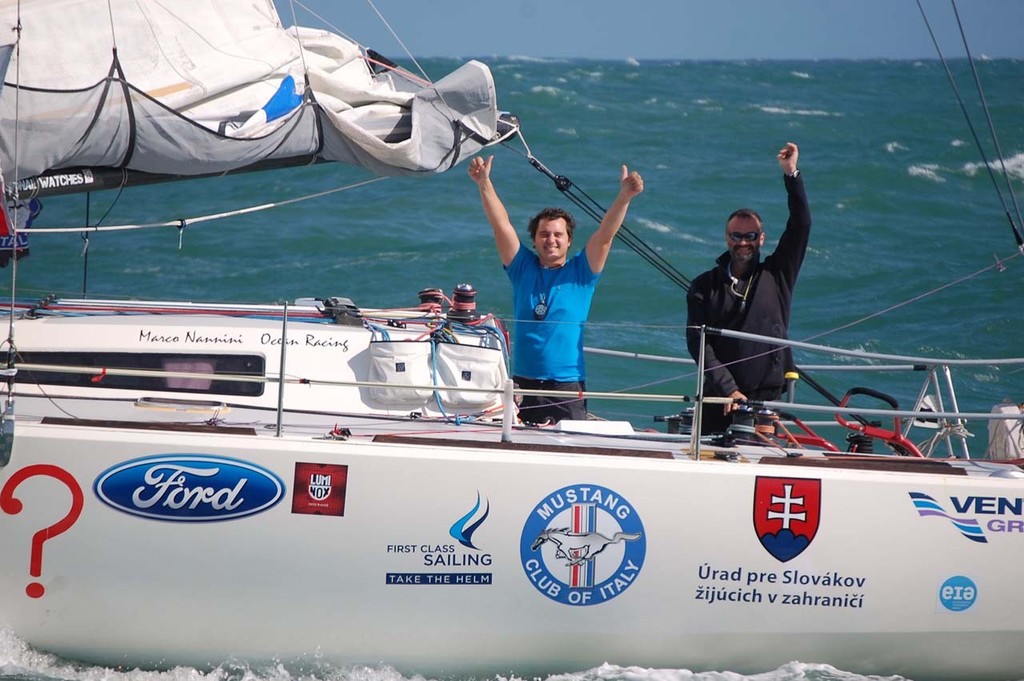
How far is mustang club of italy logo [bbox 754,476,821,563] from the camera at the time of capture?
189 inches

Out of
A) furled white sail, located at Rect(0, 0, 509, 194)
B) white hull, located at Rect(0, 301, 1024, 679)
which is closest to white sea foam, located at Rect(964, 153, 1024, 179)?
furled white sail, located at Rect(0, 0, 509, 194)

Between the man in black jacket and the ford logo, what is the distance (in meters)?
2.03

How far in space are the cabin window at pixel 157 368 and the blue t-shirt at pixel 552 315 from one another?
4.43 feet

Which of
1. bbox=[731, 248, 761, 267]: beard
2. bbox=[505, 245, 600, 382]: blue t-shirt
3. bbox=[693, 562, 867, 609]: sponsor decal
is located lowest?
bbox=[693, 562, 867, 609]: sponsor decal

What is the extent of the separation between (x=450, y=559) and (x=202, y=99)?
272cm

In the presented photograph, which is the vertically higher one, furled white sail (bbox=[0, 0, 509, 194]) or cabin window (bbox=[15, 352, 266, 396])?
furled white sail (bbox=[0, 0, 509, 194])

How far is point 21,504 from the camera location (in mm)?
4664

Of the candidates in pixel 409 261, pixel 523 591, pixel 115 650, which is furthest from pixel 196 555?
pixel 409 261

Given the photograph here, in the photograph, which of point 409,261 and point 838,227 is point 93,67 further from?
point 838,227

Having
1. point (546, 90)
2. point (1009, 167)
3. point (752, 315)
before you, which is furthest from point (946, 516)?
point (546, 90)

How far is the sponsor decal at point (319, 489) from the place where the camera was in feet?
15.4

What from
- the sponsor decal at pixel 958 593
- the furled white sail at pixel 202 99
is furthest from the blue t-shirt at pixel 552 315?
the sponsor decal at pixel 958 593

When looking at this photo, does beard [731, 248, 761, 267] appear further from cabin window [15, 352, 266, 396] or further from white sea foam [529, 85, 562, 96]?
white sea foam [529, 85, 562, 96]

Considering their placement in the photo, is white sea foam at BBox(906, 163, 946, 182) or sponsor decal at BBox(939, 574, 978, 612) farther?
white sea foam at BBox(906, 163, 946, 182)
